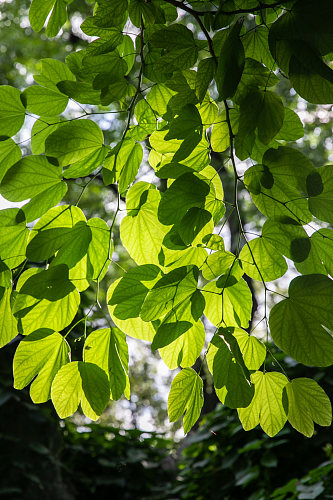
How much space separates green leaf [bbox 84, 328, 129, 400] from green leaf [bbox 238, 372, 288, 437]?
0.66 feet

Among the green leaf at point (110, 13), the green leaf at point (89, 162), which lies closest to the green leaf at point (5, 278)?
the green leaf at point (89, 162)

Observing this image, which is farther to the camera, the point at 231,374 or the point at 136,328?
the point at 136,328

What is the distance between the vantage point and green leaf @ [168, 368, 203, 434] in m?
0.70

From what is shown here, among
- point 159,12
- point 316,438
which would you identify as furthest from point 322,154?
point 159,12

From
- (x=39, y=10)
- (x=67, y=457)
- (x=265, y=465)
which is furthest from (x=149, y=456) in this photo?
(x=39, y=10)

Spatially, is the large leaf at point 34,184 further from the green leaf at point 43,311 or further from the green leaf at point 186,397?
the green leaf at point 186,397

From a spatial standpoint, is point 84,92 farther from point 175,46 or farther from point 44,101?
point 175,46

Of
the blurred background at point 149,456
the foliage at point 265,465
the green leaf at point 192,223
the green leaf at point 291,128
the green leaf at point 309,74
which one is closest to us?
the green leaf at point 309,74

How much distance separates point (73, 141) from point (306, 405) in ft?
1.88

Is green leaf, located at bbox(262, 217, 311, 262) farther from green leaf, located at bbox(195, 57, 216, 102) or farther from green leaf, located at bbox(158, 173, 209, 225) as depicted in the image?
green leaf, located at bbox(195, 57, 216, 102)

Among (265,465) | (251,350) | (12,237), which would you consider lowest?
(265,465)

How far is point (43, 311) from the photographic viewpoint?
2.37 feet

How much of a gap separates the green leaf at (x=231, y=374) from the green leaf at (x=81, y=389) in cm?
17

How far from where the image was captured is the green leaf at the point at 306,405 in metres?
0.68
